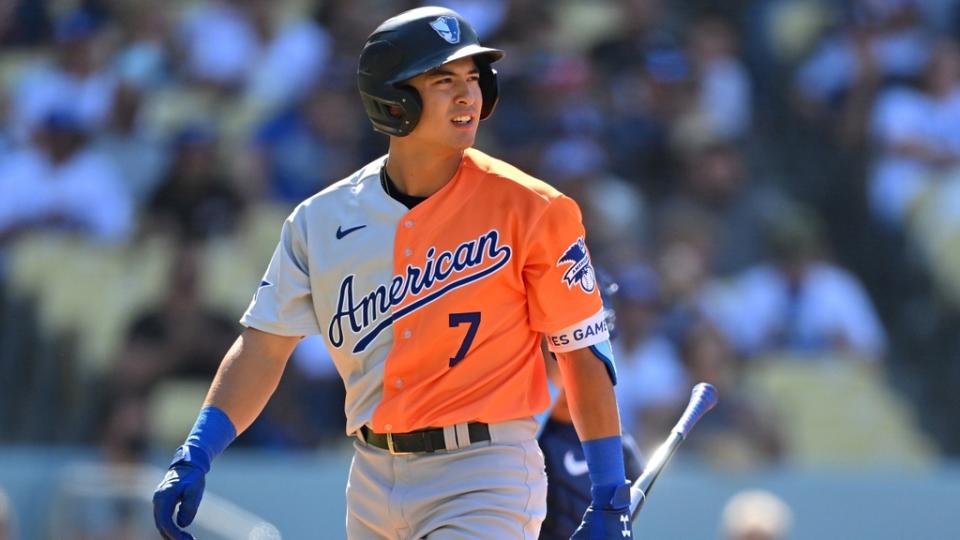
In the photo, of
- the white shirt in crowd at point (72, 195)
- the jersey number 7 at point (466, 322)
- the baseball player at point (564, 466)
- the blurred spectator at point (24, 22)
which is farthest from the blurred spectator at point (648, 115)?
the jersey number 7 at point (466, 322)

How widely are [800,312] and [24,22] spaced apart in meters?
5.38

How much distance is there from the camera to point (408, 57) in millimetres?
4031

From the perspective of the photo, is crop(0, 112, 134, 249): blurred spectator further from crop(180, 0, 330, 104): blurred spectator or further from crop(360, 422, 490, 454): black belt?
crop(360, 422, 490, 454): black belt

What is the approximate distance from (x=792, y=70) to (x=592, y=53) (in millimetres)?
1594

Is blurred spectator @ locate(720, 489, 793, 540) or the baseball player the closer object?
the baseball player

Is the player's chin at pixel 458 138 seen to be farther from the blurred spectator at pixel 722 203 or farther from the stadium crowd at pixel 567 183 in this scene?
the blurred spectator at pixel 722 203

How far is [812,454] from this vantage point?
906 cm

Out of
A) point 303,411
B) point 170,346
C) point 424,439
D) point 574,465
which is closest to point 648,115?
point 303,411

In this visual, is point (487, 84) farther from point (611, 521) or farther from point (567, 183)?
point (567, 183)

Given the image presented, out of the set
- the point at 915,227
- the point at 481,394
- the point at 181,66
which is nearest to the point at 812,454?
the point at 915,227

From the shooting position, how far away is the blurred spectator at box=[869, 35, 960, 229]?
408 inches

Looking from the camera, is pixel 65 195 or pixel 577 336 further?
pixel 65 195

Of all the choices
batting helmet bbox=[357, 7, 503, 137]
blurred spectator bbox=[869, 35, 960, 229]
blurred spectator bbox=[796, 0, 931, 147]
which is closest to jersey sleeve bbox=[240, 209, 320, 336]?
batting helmet bbox=[357, 7, 503, 137]

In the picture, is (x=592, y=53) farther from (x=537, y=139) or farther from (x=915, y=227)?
(x=915, y=227)
